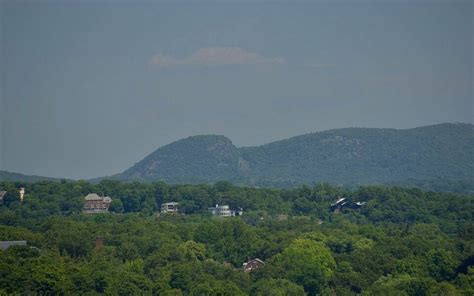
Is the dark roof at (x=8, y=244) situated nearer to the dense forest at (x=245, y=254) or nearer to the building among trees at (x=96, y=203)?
the dense forest at (x=245, y=254)

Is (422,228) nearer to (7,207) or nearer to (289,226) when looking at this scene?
(289,226)

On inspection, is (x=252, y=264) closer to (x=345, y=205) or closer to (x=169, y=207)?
(x=345, y=205)

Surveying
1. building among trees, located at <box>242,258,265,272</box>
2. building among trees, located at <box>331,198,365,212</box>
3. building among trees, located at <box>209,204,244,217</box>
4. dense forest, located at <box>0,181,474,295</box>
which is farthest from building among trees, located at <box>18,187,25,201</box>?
building among trees, located at <box>242,258,265,272</box>

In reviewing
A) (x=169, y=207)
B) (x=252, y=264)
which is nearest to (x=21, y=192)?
(x=169, y=207)

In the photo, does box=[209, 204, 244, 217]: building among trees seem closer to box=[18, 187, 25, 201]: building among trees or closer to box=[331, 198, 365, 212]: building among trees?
box=[331, 198, 365, 212]: building among trees

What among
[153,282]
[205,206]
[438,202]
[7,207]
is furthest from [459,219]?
[153,282]

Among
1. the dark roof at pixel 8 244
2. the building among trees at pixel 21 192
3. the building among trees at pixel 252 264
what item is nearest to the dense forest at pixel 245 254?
the building among trees at pixel 252 264

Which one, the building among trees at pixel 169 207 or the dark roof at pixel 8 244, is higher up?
the building among trees at pixel 169 207
